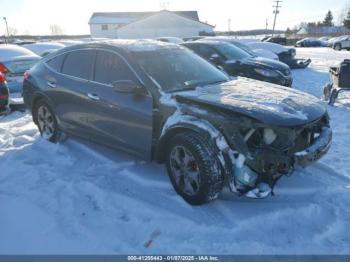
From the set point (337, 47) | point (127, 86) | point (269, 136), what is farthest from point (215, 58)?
point (337, 47)

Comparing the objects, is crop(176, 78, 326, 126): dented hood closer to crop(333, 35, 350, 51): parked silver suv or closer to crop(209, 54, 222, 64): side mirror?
crop(209, 54, 222, 64): side mirror

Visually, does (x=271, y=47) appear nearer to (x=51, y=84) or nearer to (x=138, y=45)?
(x=138, y=45)

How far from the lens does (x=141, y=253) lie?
311 centimetres

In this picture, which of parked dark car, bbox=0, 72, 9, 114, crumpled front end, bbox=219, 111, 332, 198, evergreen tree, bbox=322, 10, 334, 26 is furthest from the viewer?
evergreen tree, bbox=322, 10, 334, 26

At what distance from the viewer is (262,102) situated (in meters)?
3.69

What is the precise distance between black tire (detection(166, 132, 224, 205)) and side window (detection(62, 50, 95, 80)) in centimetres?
196

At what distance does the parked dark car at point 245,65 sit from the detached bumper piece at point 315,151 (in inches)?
216

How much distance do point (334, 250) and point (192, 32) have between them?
4659cm

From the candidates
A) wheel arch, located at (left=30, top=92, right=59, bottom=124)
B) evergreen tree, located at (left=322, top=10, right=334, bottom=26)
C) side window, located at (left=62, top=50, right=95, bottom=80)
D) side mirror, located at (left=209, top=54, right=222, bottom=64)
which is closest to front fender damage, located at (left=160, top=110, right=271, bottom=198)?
side window, located at (left=62, top=50, right=95, bottom=80)

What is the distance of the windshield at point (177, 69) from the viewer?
429cm

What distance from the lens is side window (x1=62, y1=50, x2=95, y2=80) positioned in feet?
16.3

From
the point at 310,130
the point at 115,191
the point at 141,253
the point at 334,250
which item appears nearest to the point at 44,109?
the point at 115,191

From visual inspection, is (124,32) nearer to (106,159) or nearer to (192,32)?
(192,32)

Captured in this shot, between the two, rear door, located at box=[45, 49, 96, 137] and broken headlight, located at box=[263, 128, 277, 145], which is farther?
rear door, located at box=[45, 49, 96, 137]
